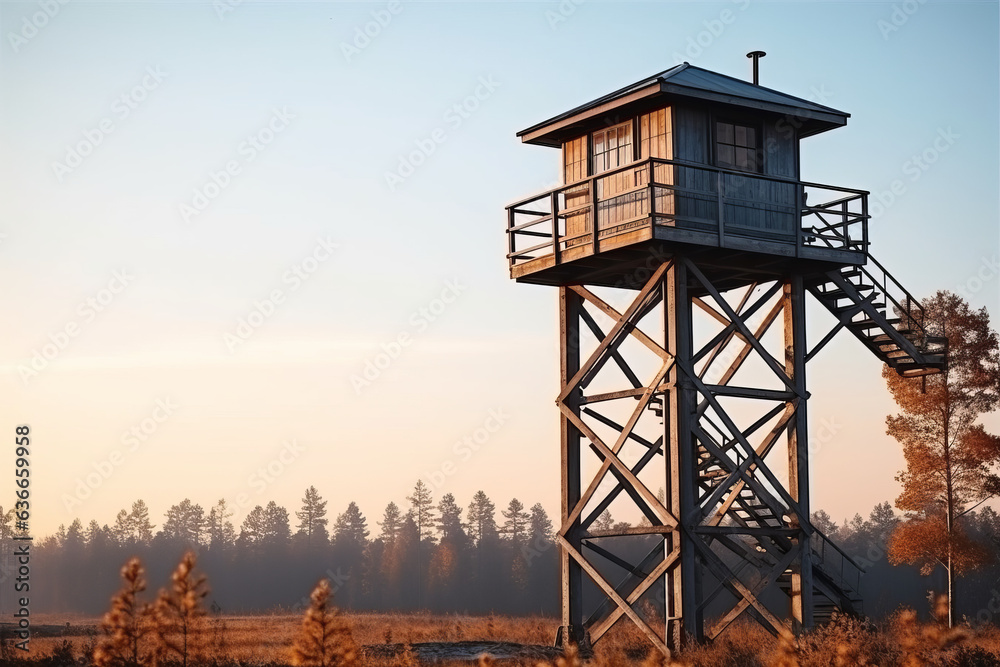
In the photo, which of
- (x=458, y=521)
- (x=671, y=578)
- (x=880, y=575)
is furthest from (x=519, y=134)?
(x=458, y=521)

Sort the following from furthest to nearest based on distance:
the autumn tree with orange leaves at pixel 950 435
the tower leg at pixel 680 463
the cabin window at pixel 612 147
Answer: the autumn tree with orange leaves at pixel 950 435
the cabin window at pixel 612 147
the tower leg at pixel 680 463

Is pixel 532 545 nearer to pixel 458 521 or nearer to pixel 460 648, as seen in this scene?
pixel 458 521

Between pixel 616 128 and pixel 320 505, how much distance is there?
110558mm

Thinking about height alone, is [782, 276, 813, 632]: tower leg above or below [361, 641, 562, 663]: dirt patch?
above

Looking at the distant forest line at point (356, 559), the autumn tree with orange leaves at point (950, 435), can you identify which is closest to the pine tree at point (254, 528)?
the distant forest line at point (356, 559)

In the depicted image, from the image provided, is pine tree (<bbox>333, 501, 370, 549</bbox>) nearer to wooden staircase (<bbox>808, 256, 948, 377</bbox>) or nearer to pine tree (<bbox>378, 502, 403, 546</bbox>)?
pine tree (<bbox>378, 502, 403, 546</bbox>)

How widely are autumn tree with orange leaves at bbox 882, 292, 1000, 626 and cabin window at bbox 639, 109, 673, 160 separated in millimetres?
15137

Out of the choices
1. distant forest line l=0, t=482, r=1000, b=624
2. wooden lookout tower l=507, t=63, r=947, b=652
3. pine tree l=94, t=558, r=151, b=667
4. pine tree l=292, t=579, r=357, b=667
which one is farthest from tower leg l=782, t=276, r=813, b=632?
distant forest line l=0, t=482, r=1000, b=624

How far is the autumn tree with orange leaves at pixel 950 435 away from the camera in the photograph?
38.5m

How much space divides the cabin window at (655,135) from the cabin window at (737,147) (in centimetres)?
119

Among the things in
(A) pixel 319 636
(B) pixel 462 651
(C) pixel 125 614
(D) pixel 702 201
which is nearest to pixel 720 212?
(D) pixel 702 201

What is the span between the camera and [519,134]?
96.8ft

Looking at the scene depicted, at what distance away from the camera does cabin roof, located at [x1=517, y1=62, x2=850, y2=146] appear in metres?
26.4

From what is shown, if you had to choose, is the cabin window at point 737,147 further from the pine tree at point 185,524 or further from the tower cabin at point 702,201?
the pine tree at point 185,524
